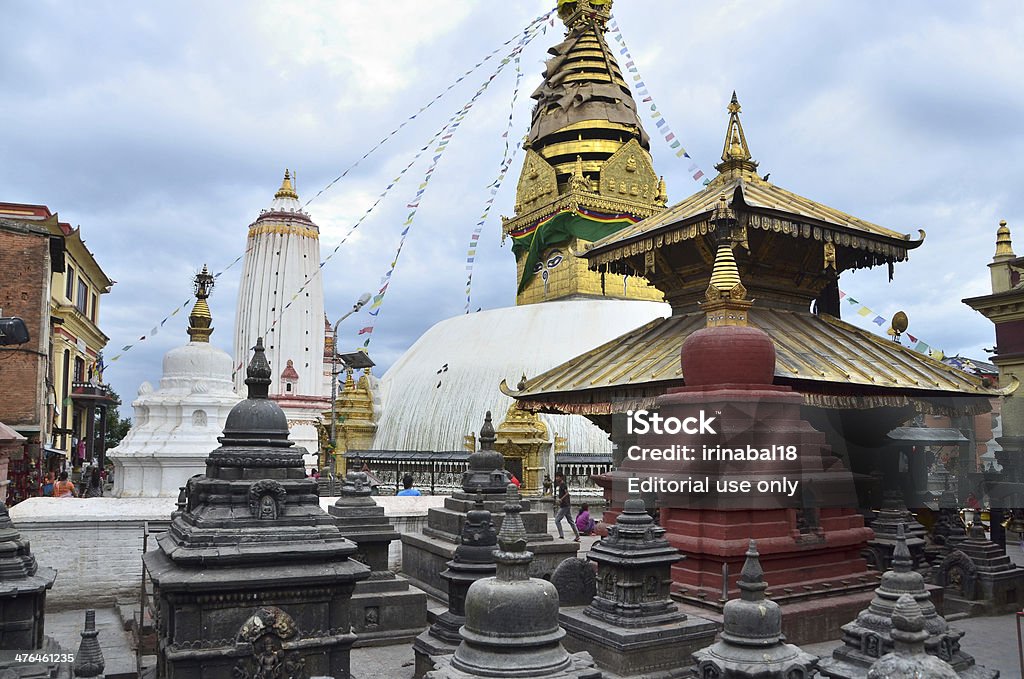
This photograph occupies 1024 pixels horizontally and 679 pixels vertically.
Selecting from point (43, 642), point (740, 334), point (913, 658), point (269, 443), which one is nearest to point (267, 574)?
point (269, 443)

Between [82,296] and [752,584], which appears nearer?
[752,584]

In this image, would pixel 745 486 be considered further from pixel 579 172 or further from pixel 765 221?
pixel 579 172

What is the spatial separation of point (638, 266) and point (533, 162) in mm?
18193

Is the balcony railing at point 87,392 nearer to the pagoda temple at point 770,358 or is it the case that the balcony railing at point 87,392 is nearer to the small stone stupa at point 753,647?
the pagoda temple at point 770,358

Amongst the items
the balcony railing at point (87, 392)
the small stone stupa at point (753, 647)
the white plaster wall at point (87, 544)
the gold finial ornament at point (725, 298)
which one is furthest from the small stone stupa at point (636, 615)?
the balcony railing at point (87, 392)

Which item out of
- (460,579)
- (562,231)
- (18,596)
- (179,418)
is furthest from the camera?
(562,231)

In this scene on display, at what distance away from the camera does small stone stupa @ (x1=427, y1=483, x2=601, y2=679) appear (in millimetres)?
4359

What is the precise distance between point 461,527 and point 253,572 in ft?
16.6

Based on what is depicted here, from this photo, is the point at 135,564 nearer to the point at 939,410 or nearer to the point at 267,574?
the point at 267,574

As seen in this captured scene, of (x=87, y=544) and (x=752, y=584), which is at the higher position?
(x=752, y=584)

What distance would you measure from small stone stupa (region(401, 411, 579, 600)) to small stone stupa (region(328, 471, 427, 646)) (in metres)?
0.98

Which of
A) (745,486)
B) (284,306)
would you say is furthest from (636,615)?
(284,306)

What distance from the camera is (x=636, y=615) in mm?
6613

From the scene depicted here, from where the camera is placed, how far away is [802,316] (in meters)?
11.5
